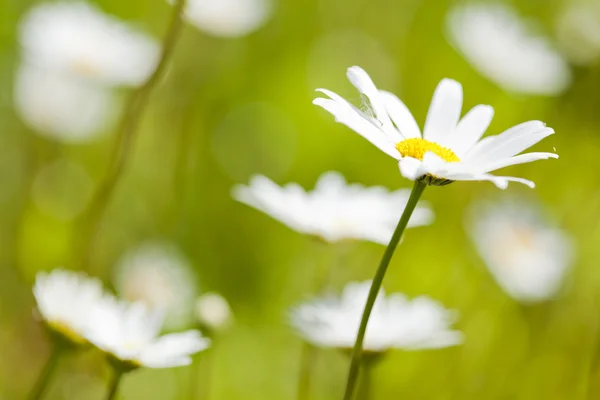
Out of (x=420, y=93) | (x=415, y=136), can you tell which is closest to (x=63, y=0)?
(x=420, y=93)

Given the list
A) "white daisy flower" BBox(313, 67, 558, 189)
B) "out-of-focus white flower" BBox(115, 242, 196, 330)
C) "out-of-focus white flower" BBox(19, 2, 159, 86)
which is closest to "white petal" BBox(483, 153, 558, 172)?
"white daisy flower" BBox(313, 67, 558, 189)

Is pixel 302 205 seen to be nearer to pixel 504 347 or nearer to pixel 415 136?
pixel 415 136

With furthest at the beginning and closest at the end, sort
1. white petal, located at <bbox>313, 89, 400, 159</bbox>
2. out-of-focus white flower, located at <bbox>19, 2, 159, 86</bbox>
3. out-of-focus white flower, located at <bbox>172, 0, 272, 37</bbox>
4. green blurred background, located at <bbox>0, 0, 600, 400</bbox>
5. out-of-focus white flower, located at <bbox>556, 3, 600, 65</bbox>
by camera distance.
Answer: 1. out-of-focus white flower, located at <bbox>556, 3, 600, 65</bbox>
2. out-of-focus white flower, located at <bbox>172, 0, 272, 37</bbox>
3. out-of-focus white flower, located at <bbox>19, 2, 159, 86</bbox>
4. green blurred background, located at <bbox>0, 0, 600, 400</bbox>
5. white petal, located at <bbox>313, 89, 400, 159</bbox>

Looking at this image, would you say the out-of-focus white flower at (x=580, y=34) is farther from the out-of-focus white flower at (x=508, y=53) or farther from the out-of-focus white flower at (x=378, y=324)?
the out-of-focus white flower at (x=378, y=324)

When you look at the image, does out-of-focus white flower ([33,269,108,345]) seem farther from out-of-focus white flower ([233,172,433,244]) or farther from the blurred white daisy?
the blurred white daisy

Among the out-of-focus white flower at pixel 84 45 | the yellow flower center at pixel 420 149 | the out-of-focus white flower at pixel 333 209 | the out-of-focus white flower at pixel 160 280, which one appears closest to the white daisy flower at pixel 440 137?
the yellow flower center at pixel 420 149
